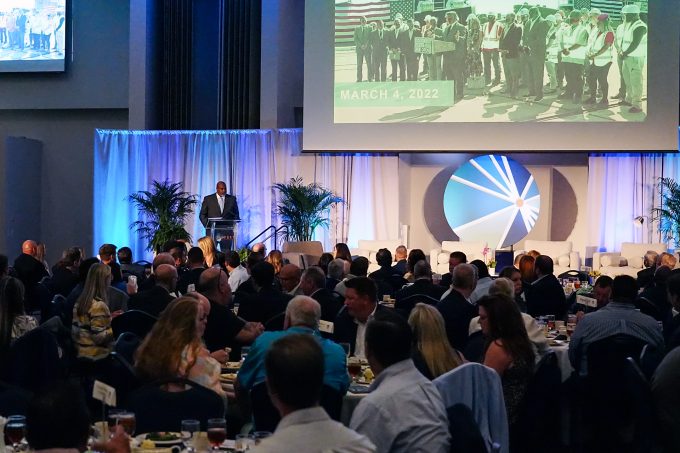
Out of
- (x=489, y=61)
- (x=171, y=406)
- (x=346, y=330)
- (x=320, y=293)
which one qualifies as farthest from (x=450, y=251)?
(x=171, y=406)

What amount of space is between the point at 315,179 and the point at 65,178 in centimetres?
569

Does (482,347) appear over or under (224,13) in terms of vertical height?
under

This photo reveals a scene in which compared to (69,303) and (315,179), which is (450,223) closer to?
(315,179)

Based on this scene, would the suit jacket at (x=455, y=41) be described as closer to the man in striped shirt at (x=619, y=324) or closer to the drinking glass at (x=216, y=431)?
the man in striped shirt at (x=619, y=324)

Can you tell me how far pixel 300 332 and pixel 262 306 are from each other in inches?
105

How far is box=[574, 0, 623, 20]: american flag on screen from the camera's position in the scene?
16.5 metres

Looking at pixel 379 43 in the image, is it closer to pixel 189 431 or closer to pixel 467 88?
pixel 467 88

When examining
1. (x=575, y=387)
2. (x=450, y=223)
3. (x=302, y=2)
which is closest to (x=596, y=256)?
(x=450, y=223)

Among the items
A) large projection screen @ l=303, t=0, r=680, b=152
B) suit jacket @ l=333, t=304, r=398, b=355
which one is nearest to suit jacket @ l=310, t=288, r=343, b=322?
suit jacket @ l=333, t=304, r=398, b=355

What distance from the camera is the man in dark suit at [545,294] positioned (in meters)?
9.05

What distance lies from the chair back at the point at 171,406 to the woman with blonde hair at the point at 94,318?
306cm

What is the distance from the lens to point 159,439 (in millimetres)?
3859

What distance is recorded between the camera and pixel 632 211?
1742cm

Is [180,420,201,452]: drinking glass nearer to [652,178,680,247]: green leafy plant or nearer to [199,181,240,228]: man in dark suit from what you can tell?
[199,181,240,228]: man in dark suit
